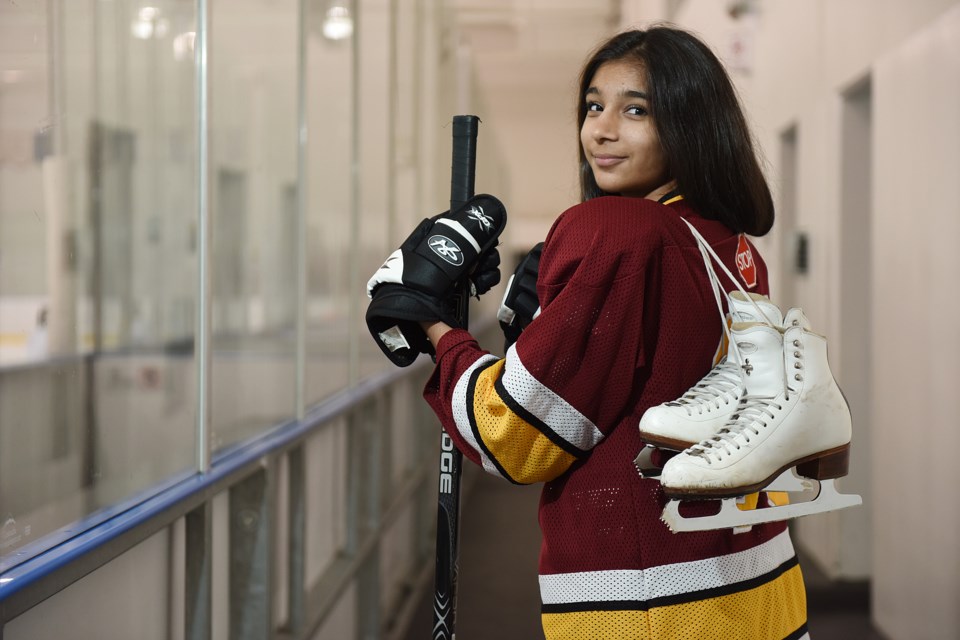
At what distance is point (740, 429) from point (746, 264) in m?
0.33

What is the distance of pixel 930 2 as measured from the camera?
10.3 feet

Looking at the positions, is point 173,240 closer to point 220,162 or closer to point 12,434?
point 220,162

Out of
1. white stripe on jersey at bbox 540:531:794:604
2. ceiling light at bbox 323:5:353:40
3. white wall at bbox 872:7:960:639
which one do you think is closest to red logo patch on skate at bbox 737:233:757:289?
white stripe on jersey at bbox 540:531:794:604

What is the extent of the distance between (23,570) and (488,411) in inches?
23.6

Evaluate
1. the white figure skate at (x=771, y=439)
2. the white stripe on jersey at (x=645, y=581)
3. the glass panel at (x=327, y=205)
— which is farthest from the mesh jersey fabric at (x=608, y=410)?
the glass panel at (x=327, y=205)

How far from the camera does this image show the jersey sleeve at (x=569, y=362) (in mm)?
1112

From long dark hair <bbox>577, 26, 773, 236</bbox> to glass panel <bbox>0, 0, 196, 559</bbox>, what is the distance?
0.82m

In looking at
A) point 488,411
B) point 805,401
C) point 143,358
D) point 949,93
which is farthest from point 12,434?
point 949,93

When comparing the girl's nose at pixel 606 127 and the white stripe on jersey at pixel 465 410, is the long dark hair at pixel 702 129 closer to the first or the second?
the girl's nose at pixel 606 127

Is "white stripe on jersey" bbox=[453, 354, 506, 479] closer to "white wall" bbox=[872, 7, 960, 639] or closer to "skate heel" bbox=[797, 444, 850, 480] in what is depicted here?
"skate heel" bbox=[797, 444, 850, 480]

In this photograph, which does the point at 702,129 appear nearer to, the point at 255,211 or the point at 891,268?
the point at 255,211

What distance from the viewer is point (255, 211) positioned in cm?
277

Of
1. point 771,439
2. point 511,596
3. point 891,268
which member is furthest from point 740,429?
point 511,596

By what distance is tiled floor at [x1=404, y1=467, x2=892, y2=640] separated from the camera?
3.69 meters
